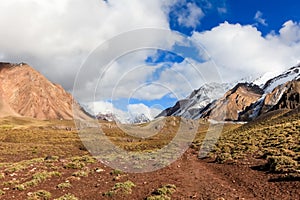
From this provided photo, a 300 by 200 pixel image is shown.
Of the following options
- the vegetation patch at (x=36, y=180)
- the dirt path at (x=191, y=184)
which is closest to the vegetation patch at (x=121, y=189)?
the dirt path at (x=191, y=184)

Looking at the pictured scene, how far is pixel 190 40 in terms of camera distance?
861 inches

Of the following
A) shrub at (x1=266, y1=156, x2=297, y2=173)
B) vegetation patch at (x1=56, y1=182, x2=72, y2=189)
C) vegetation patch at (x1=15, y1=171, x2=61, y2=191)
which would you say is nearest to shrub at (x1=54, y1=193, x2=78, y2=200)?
vegetation patch at (x1=56, y1=182, x2=72, y2=189)

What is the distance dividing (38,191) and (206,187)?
9.98 metres

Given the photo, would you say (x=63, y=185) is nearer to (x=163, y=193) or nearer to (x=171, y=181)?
(x=163, y=193)

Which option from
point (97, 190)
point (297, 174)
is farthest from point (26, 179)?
point (297, 174)

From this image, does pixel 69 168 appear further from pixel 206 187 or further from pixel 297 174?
pixel 297 174

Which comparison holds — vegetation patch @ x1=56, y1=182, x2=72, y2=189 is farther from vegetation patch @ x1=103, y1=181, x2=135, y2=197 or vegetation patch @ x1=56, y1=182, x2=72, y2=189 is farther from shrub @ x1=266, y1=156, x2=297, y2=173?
shrub @ x1=266, y1=156, x2=297, y2=173

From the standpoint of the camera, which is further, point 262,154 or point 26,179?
point 262,154

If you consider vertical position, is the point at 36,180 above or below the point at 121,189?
below

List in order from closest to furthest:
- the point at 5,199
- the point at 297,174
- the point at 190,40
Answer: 1. the point at 5,199
2. the point at 297,174
3. the point at 190,40

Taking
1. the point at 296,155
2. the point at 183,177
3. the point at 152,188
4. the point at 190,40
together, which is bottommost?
the point at 152,188

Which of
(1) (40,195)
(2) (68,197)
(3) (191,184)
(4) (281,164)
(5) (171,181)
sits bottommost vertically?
(1) (40,195)

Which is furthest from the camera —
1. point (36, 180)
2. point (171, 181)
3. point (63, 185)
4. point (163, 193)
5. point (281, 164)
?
point (281, 164)

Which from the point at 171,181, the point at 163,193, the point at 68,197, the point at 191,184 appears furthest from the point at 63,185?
the point at 191,184
